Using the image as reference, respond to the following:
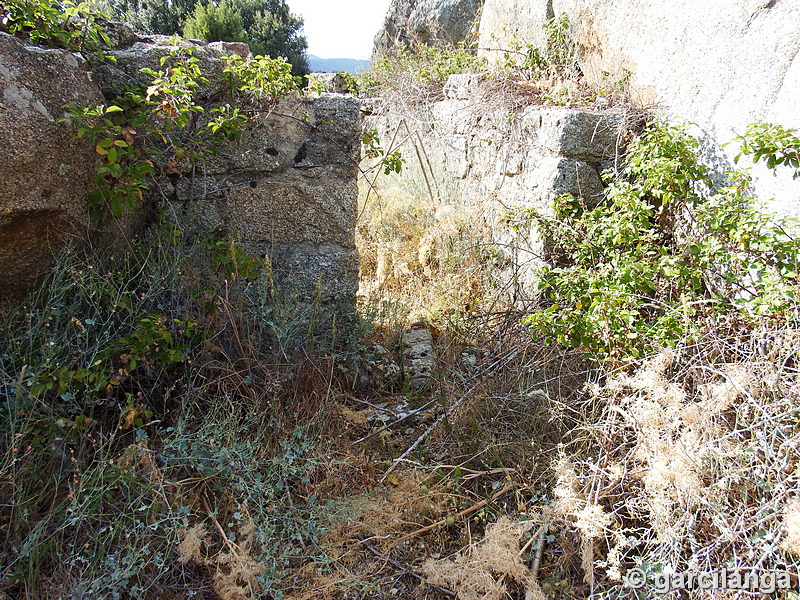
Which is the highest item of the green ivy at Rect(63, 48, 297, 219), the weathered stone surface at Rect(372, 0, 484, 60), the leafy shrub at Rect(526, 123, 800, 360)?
the weathered stone surface at Rect(372, 0, 484, 60)

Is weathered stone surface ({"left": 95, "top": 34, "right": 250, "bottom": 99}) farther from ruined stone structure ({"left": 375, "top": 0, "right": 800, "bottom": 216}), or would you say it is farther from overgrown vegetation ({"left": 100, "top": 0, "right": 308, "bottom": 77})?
overgrown vegetation ({"left": 100, "top": 0, "right": 308, "bottom": 77})

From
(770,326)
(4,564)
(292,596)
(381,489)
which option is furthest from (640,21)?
(4,564)

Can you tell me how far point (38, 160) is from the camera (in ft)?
6.90

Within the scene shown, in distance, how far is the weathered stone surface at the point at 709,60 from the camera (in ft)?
8.32

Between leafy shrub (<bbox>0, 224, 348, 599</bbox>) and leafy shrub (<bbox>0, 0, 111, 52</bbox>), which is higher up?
leafy shrub (<bbox>0, 0, 111, 52</bbox>)

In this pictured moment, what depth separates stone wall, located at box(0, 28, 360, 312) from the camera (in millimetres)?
2078

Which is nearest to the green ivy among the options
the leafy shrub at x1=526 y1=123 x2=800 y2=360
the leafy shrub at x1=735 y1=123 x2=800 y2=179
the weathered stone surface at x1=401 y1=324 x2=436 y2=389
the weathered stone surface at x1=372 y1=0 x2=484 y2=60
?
the weathered stone surface at x1=401 y1=324 x2=436 y2=389

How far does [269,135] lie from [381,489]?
175 cm

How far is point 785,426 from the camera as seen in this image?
1.84m

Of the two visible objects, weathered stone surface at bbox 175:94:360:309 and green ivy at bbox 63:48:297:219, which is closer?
green ivy at bbox 63:48:297:219

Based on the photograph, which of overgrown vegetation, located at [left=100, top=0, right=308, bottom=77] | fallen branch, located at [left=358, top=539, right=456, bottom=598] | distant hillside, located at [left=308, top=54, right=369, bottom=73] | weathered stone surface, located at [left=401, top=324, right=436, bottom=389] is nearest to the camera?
fallen branch, located at [left=358, top=539, right=456, bottom=598]

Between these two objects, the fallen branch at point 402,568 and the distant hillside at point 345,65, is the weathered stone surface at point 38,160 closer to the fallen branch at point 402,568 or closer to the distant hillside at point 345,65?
the fallen branch at point 402,568

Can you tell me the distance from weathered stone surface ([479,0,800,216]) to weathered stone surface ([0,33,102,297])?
2749mm

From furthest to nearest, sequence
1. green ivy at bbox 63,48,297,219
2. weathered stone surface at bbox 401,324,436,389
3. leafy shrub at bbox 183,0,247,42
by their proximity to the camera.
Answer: leafy shrub at bbox 183,0,247,42 < weathered stone surface at bbox 401,324,436,389 < green ivy at bbox 63,48,297,219
